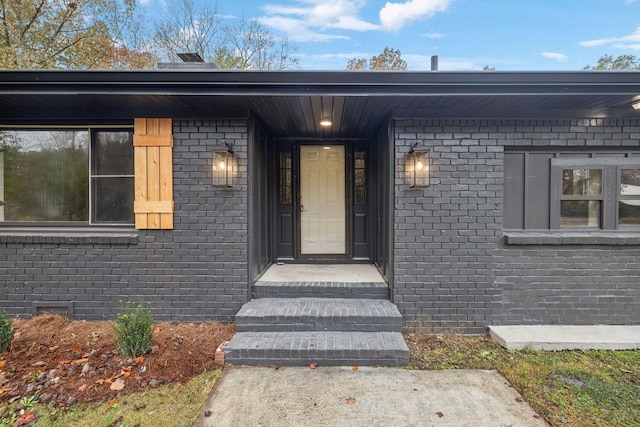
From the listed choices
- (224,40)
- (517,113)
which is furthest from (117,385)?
(224,40)

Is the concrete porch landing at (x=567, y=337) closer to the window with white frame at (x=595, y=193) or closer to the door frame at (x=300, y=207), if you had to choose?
the window with white frame at (x=595, y=193)

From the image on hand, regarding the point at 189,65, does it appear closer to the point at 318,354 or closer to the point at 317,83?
the point at 317,83

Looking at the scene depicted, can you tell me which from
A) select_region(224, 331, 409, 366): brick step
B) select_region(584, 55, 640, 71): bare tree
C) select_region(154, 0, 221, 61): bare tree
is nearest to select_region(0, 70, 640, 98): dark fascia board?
select_region(224, 331, 409, 366): brick step

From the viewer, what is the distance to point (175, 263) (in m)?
3.53

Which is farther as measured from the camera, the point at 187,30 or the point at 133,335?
the point at 187,30

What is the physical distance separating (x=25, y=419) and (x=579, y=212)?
539 centimetres

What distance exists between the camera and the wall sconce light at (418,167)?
3336 mm

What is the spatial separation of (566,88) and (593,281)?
7.06 ft

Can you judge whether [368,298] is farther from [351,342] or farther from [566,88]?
[566,88]

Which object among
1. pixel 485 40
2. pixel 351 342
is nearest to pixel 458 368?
pixel 351 342

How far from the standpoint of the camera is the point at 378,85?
290 centimetres

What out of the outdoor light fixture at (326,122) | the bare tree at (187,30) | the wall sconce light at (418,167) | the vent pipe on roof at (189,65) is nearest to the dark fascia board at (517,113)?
the wall sconce light at (418,167)

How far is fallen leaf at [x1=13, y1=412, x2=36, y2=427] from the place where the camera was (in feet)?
6.71

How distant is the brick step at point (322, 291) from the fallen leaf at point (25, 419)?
1.97 m
